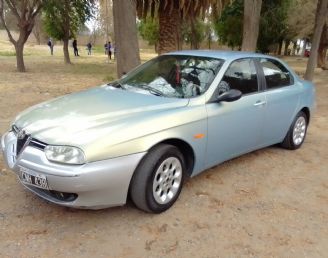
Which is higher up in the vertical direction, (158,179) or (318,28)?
(318,28)

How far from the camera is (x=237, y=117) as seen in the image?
455cm

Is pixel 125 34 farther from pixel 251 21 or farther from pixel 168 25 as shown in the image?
pixel 251 21

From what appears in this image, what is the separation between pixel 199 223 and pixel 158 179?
0.58 metres

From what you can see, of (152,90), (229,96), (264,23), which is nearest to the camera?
(229,96)

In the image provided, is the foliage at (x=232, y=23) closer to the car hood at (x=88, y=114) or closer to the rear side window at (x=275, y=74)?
the rear side window at (x=275, y=74)

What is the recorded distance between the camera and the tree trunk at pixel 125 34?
329 inches

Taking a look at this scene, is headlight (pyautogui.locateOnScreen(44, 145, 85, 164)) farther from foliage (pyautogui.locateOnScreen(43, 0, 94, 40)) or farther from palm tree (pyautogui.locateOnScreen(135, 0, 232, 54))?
foliage (pyautogui.locateOnScreen(43, 0, 94, 40))

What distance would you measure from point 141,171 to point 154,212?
0.50 m

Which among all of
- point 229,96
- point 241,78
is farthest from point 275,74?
point 229,96

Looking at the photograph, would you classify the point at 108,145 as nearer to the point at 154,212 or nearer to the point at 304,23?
the point at 154,212

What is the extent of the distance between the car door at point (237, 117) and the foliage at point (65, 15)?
17238mm

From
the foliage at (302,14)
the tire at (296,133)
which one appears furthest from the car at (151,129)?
the foliage at (302,14)

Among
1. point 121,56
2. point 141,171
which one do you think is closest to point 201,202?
point 141,171

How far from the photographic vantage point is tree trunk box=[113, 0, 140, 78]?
8352 millimetres
